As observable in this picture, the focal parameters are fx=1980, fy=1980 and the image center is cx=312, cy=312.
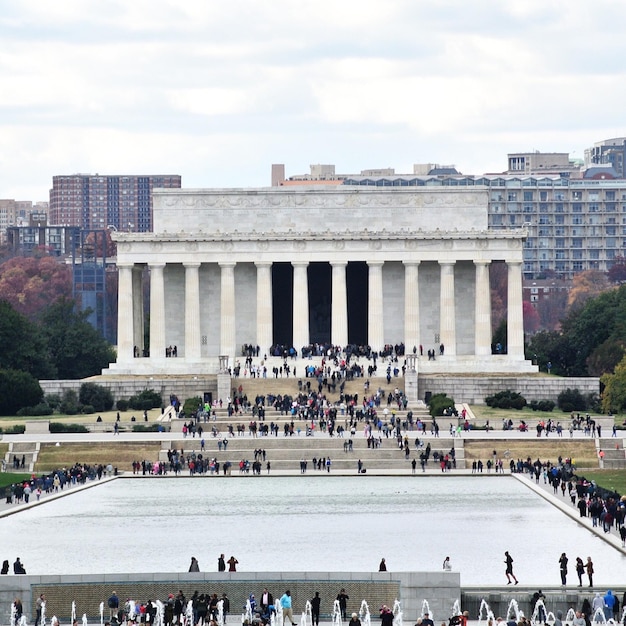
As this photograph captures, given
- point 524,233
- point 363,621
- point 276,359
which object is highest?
point 524,233

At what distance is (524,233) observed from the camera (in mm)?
128875

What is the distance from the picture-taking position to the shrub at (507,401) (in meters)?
117

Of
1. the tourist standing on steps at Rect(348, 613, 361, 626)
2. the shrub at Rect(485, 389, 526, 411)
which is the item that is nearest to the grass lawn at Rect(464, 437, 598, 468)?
the shrub at Rect(485, 389, 526, 411)

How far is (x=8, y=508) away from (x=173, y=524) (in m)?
10.3

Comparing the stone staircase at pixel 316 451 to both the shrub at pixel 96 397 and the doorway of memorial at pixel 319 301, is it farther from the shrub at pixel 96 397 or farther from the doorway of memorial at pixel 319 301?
the doorway of memorial at pixel 319 301

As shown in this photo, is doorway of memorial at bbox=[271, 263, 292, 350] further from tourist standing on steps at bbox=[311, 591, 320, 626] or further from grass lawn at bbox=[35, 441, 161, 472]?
tourist standing on steps at bbox=[311, 591, 320, 626]

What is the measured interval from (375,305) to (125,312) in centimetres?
1652

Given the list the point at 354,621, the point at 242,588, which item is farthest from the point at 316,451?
the point at 354,621

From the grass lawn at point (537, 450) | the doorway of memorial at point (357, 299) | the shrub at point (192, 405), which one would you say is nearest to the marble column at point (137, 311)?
the doorway of memorial at point (357, 299)

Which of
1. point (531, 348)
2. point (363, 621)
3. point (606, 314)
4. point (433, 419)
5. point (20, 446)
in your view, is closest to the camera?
point (363, 621)

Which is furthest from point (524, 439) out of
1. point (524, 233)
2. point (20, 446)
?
point (524, 233)

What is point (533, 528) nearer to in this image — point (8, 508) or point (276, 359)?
point (8, 508)

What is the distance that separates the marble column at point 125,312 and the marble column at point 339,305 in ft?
44.0

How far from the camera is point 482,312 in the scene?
427 feet
